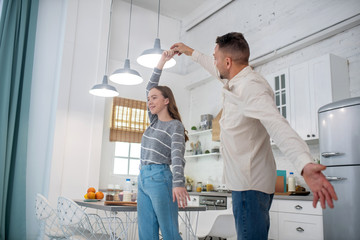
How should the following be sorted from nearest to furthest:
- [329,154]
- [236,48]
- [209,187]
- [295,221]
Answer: [236,48], [329,154], [295,221], [209,187]

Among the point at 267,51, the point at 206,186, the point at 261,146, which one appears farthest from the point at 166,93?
the point at 206,186

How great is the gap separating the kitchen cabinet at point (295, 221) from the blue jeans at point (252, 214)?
8.17ft

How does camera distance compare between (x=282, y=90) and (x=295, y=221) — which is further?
(x=282, y=90)

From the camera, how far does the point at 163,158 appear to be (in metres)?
2.20

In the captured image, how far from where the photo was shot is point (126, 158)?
6.28 m

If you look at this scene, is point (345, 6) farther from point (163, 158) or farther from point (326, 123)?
point (163, 158)

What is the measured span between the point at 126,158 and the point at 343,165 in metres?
3.90

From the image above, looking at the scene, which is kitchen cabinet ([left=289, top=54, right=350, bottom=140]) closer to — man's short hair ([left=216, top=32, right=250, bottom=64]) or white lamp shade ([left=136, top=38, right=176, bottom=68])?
white lamp shade ([left=136, top=38, right=176, bottom=68])

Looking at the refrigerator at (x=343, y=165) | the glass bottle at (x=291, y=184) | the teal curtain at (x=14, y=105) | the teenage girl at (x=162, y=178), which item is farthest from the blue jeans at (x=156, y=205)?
the teal curtain at (x=14, y=105)

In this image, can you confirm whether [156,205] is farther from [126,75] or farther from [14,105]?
[14,105]

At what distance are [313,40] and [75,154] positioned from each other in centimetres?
374

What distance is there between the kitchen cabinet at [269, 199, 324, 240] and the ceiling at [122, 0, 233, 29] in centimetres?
399

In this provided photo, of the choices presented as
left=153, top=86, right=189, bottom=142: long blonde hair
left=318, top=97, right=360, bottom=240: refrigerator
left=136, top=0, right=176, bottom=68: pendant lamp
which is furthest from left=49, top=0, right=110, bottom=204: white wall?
left=318, top=97, right=360, bottom=240: refrigerator

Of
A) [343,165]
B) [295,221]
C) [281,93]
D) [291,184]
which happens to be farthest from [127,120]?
[343,165]
